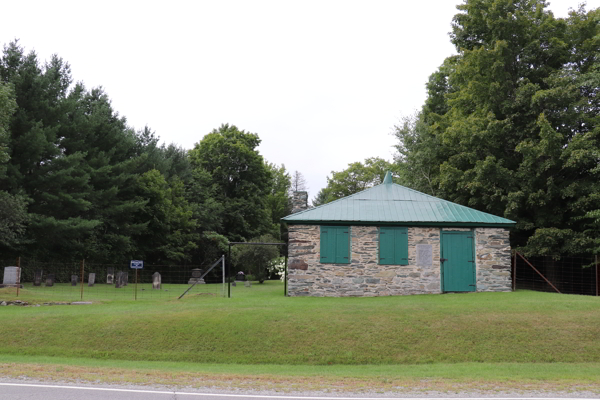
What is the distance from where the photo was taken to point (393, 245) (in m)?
18.3

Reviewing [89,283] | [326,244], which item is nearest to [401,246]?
[326,244]

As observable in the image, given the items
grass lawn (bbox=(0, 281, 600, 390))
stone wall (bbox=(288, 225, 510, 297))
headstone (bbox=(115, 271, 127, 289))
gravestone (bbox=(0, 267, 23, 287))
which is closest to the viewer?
grass lawn (bbox=(0, 281, 600, 390))

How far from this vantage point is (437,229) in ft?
60.8

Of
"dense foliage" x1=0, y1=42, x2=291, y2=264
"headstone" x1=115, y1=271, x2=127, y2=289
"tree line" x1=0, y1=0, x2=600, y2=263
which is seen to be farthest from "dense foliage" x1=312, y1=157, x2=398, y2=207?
"headstone" x1=115, y1=271, x2=127, y2=289

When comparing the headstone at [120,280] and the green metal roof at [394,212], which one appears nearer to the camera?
the green metal roof at [394,212]

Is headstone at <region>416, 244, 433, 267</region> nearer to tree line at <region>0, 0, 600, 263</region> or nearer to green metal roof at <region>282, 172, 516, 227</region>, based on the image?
green metal roof at <region>282, 172, 516, 227</region>

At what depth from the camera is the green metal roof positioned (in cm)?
1836

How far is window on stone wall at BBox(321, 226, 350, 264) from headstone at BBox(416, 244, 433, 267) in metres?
2.62

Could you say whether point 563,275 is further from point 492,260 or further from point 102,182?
point 102,182

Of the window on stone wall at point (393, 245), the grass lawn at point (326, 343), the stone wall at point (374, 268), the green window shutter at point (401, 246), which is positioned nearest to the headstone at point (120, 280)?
the grass lawn at point (326, 343)

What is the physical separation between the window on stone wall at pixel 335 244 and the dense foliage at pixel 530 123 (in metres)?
7.86

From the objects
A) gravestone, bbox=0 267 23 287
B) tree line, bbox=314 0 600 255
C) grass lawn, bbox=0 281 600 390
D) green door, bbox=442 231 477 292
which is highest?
tree line, bbox=314 0 600 255

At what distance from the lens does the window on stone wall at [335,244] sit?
18.1m

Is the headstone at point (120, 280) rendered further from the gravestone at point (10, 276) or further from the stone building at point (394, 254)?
the stone building at point (394, 254)
